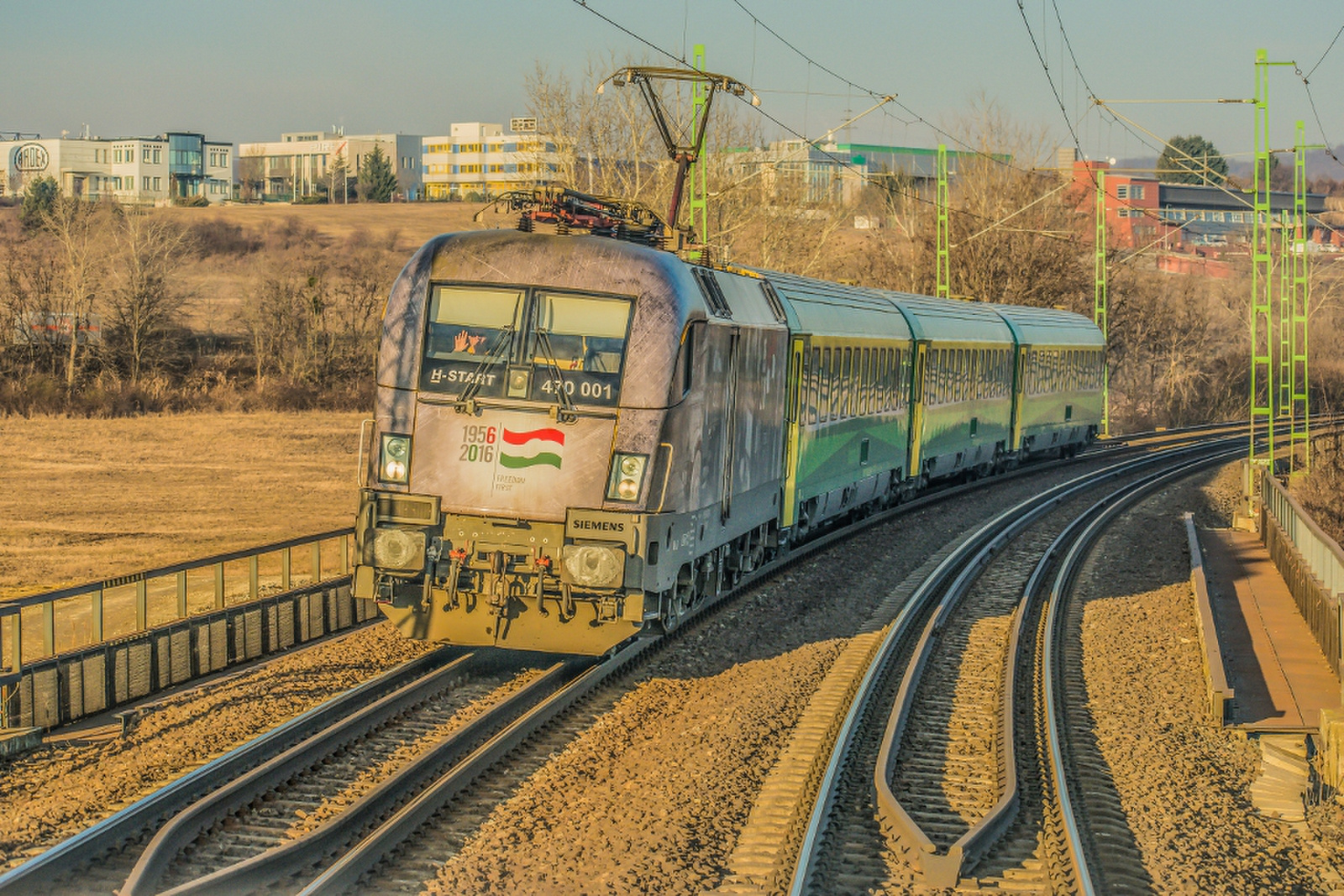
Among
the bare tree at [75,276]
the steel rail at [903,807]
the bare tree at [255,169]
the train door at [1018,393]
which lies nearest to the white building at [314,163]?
the bare tree at [255,169]

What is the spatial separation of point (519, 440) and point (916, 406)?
47.8 ft

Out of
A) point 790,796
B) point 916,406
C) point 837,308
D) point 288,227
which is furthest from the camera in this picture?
point 288,227

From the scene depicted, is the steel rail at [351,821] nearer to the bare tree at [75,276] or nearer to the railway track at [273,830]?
the railway track at [273,830]

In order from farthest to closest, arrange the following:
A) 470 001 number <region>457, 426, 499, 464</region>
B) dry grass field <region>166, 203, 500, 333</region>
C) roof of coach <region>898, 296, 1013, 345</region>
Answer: dry grass field <region>166, 203, 500, 333</region> < roof of coach <region>898, 296, 1013, 345</region> < 470 001 number <region>457, 426, 499, 464</region>

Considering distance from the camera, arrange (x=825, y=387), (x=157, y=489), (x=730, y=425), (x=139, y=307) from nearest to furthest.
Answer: (x=730, y=425), (x=825, y=387), (x=157, y=489), (x=139, y=307)

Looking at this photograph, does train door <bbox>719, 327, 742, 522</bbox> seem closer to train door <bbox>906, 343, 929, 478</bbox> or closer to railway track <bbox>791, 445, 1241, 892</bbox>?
railway track <bbox>791, 445, 1241, 892</bbox>

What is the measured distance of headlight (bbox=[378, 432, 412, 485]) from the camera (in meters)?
12.0

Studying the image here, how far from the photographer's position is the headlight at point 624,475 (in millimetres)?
11703

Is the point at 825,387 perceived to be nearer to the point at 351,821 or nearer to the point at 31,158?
the point at 351,821

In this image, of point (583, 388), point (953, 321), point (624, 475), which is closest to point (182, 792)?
point (624, 475)

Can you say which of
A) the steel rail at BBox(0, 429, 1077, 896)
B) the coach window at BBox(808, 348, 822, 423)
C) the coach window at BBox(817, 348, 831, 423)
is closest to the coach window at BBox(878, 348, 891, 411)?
the coach window at BBox(817, 348, 831, 423)

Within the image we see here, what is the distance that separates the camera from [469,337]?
Result: 12.1 metres

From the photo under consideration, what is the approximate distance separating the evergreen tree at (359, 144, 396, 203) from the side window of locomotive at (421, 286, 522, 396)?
407 ft

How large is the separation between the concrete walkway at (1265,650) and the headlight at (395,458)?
7070mm
